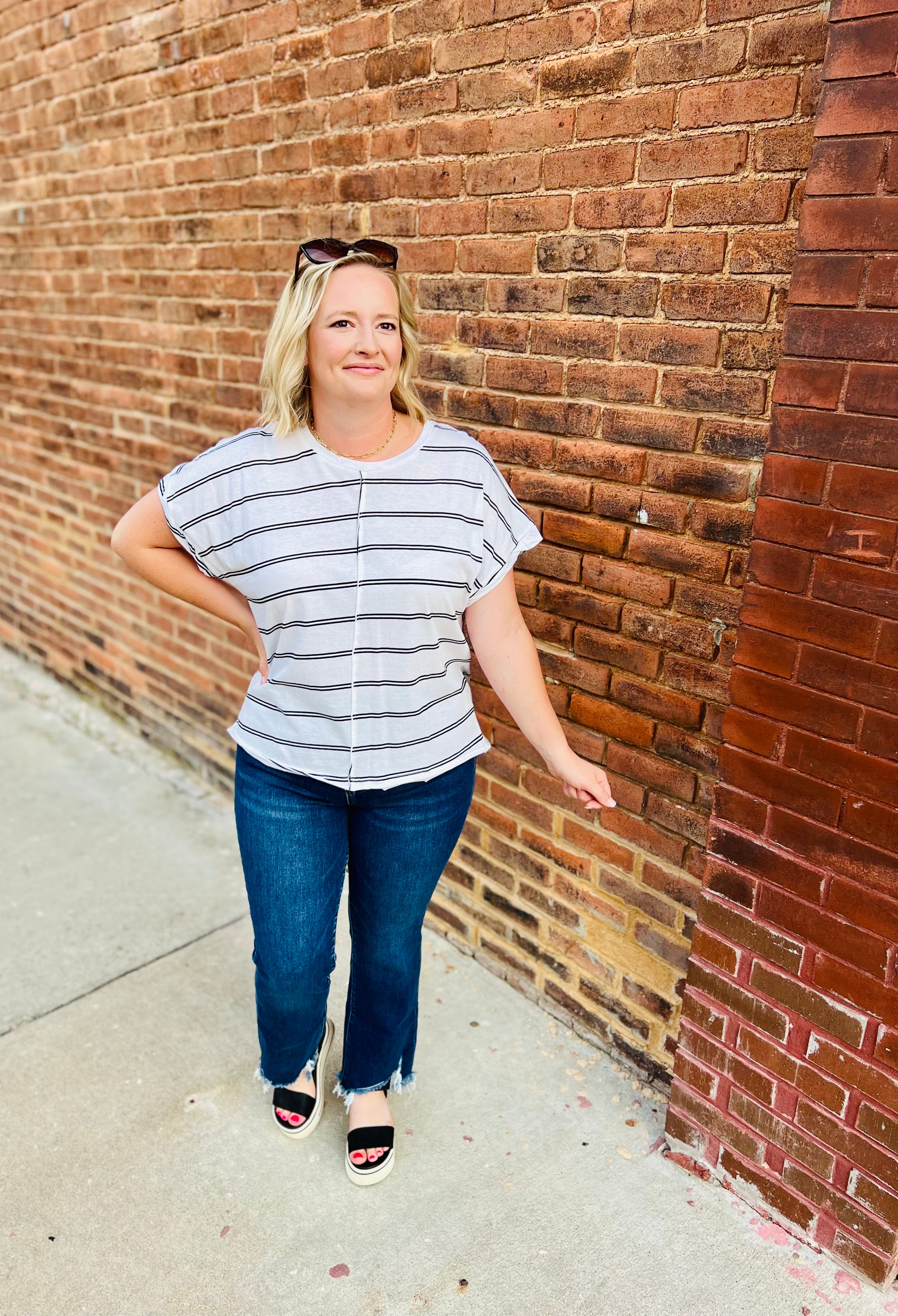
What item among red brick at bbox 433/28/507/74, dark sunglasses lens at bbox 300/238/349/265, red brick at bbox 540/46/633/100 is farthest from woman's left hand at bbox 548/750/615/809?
red brick at bbox 433/28/507/74

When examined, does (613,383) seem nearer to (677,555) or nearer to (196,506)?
(677,555)

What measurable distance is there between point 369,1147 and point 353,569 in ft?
4.49

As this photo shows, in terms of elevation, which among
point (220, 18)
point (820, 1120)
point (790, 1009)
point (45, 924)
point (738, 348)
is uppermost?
point (220, 18)

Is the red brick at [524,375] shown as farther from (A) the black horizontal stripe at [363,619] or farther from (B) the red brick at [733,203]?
(A) the black horizontal stripe at [363,619]

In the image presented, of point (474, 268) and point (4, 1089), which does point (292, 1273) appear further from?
point (474, 268)

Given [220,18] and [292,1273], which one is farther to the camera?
[220,18]

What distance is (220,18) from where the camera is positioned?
A: 308 cm

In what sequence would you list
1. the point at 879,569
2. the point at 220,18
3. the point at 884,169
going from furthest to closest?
the point at 220,18 < the point at 879,569 < the point at 884,169

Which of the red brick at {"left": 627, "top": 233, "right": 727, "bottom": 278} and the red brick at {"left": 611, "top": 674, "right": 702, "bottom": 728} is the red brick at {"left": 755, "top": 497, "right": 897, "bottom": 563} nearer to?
the red brick at {"left": 627, "top": 233, "right": 727, "bottom": 278}

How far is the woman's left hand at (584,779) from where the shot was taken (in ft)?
6.79

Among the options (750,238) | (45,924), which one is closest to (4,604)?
(45,924)

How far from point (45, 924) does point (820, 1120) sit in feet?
7.74

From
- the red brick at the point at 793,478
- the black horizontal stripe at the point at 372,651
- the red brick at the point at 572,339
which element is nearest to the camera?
the red brick at the point at 793,478

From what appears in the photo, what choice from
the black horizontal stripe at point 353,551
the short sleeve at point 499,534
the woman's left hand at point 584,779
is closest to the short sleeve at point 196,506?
the black horizontal stripe at point 353,551
